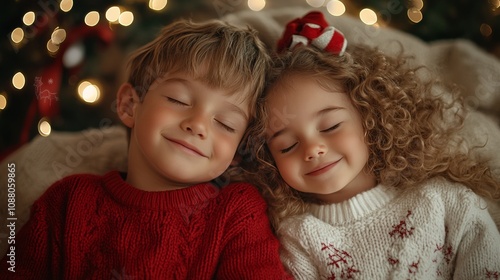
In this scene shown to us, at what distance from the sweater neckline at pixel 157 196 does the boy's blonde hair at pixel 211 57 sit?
0.80 ft

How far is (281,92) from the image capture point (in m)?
1.14

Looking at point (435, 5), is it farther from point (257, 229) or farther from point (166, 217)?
point (166, 217)

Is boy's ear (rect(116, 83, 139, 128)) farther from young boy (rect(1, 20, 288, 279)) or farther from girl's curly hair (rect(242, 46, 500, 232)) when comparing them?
girl's curly hair (rect(242, 46, 500, 232))

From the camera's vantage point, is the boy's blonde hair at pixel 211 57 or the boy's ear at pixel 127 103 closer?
the boy's blonde hair at pixel 211 57

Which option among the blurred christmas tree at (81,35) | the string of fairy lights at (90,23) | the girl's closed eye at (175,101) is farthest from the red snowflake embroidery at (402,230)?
the blurred christmas tree at (81,35)

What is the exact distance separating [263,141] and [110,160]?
528mm

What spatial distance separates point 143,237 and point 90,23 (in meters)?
0.99

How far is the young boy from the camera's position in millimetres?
1062

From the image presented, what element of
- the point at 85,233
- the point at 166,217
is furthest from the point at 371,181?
the point at 85,233

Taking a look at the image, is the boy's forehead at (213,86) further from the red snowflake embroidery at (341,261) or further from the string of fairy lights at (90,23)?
the string of fairy lights at (90,23)

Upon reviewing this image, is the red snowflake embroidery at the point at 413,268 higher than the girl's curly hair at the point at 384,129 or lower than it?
lower

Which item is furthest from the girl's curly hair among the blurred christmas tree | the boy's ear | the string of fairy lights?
the blurred christmas tree

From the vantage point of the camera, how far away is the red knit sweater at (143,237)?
3.45 ft

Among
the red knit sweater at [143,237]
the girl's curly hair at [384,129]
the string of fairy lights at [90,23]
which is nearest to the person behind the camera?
the red knit sweater at [143,237]
